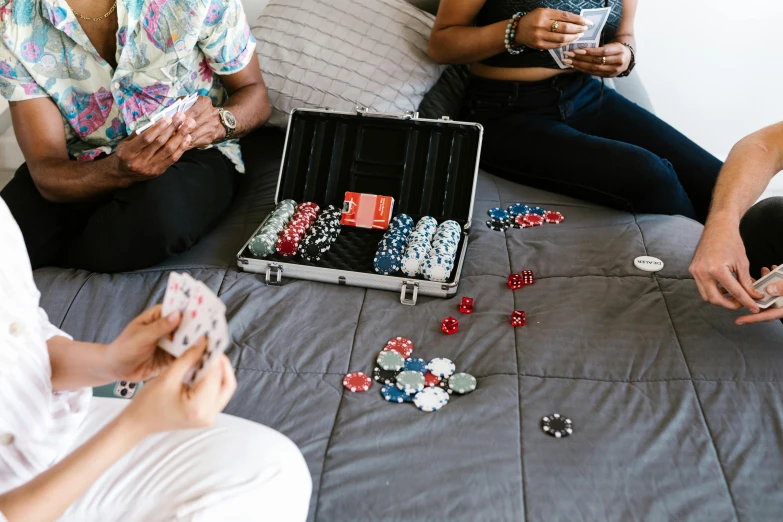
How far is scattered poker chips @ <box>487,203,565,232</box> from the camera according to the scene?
1915mm

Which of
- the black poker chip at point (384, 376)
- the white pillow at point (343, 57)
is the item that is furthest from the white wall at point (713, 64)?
the black poker chip at point (384, 376)

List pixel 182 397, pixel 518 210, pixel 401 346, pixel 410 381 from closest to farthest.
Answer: pixel 182 397
pixel 410 381
pixel 401 346
pixel 518 210

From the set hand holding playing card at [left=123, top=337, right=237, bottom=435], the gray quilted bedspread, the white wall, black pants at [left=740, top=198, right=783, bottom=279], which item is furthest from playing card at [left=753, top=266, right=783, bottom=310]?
the white wall

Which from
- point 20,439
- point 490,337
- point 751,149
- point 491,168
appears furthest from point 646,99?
point 20,439

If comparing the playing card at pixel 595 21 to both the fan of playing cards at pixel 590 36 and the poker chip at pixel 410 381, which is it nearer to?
the fan of playing cards at pixel 590 36

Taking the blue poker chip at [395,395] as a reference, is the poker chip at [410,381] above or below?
above

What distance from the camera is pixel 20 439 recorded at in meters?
0.96

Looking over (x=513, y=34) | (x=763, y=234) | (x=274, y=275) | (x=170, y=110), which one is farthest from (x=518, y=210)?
(x=170, y=110)

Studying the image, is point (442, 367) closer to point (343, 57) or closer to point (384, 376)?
point (384, 376)

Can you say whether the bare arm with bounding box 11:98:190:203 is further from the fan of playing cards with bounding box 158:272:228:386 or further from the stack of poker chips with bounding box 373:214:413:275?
the fan of playing cards with bounding box 158:272:228:386

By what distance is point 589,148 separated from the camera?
1.99 m

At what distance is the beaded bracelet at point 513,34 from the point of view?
78.5 inches

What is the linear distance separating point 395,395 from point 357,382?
9cm

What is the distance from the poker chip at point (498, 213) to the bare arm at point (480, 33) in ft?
1.62
